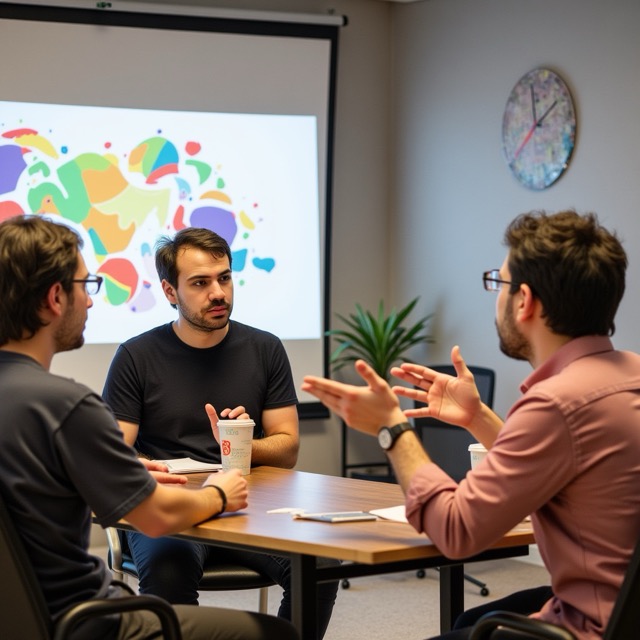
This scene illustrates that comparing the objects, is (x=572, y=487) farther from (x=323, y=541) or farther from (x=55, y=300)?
(x=55, y=300)

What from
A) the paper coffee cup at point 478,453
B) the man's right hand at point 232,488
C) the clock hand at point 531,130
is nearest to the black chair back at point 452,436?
the clock hand at point 531,130

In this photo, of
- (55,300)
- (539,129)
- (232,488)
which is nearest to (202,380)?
(232,488)

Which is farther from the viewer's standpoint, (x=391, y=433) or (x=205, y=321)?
(x=205, y=321)

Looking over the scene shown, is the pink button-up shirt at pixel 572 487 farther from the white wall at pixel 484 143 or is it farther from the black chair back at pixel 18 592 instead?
the white wall at pixel 484 143

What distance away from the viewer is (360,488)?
2.62 meters

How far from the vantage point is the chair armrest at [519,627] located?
5.73ft

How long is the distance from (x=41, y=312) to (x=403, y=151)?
14.0ft

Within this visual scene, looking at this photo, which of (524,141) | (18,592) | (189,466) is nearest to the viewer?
(18,592)

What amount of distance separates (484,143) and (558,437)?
3882mm

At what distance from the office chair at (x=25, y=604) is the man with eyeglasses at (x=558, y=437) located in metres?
0.57

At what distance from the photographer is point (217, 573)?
9.42 ft

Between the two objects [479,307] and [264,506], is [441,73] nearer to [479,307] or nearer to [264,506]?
[479,307]

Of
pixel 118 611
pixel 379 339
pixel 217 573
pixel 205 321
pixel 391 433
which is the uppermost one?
pixel 205 321

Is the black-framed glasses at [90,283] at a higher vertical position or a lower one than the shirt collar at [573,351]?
higher
